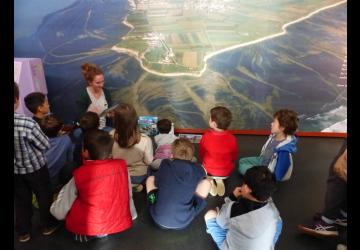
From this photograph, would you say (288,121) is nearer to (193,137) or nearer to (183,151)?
(183,151)

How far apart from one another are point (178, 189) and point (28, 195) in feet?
3.55

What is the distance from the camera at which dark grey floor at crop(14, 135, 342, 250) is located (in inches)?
90.8

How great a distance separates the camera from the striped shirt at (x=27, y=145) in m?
1.89

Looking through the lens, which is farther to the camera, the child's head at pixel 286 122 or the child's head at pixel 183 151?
the child's head at pixel 286 122

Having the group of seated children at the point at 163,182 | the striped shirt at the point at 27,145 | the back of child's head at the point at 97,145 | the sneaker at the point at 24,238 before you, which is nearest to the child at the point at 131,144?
the group of seated children at the point at 163,182

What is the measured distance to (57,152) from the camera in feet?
8.64

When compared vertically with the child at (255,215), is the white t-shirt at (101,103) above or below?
above

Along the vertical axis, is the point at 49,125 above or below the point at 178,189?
above

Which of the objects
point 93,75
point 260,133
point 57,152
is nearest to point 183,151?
point 57,152

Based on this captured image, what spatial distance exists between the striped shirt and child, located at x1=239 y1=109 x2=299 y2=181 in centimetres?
205

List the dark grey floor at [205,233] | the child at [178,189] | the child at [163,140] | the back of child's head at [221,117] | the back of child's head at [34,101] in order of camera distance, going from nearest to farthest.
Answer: the child at [178,189], the dark grey floor at [205,233], the back of child's head at [34,101], the back of child's head at [221,117], the child at [163,140]

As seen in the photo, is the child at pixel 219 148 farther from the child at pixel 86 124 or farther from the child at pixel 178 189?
the child at pixel 86 124

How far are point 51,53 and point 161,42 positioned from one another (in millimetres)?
1524
